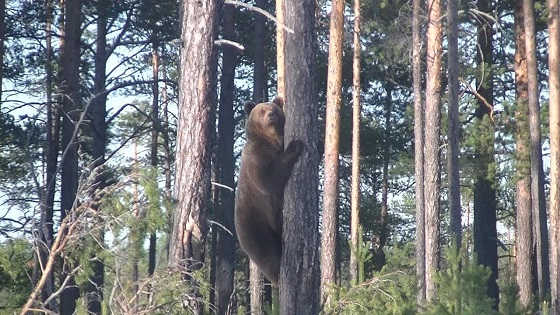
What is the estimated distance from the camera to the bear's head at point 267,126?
367 inches

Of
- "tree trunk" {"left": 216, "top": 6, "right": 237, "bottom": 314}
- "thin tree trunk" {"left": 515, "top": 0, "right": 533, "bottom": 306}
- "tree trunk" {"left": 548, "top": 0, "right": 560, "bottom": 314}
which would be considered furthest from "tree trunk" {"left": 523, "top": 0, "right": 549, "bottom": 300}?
"tree trunk" {"left": 216, "top": 6, "right": 237, "bottom": 314}

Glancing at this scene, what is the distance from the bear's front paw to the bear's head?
99 cm

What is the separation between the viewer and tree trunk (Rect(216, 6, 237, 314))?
97.1 feet

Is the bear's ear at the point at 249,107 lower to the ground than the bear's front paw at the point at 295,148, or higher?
higher

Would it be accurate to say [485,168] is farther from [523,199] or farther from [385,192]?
[385,192]

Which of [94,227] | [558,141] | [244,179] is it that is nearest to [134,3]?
[558,141]

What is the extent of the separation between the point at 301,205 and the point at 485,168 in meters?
20.3

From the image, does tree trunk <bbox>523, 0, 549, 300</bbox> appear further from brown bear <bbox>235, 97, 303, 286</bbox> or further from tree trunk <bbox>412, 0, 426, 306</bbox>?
brown bear <bbox>235, 97, 303, 286</bbox>

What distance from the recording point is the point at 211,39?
441 inches

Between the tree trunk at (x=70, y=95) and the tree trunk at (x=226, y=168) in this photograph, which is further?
the tree trunk at (x=226, y=168)

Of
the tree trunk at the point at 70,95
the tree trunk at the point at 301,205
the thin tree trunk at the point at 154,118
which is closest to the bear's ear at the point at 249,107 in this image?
the tree trunk at the point at 301,205

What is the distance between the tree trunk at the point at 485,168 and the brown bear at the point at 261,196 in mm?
16639

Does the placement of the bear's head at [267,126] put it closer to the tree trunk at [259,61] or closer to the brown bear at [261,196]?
the brown bear at [261,196]

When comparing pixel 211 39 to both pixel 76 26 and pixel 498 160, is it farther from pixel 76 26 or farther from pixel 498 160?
pixel 498 160
